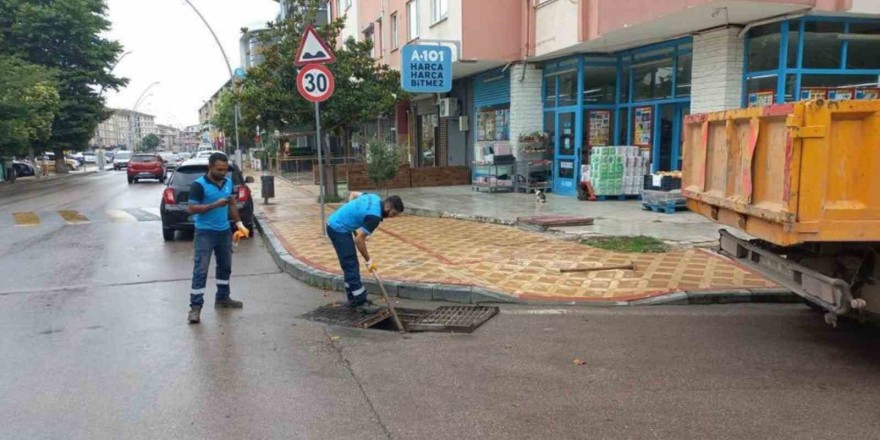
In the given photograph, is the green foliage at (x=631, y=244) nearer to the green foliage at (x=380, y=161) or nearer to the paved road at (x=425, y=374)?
the paved road at (x=425, y=374)

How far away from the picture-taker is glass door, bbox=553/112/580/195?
15492 millimetres

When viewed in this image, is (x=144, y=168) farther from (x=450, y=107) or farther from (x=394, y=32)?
(x=450, y=107)

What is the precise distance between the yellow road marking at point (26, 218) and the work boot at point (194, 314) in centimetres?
1029

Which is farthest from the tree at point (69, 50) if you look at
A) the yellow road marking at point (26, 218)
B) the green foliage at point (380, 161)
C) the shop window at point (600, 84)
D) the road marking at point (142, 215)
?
the shop window at point (600, 84)

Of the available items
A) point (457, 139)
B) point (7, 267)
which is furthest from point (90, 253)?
point (457, 139)

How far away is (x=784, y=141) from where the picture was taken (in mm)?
4047

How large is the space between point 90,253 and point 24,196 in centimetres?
1622

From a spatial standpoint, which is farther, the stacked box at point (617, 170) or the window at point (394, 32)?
the window at point (394, 32)

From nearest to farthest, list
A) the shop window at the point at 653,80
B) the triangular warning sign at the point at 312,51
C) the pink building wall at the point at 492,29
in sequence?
the triangular warning sign at the point at 312,51 → the shop window at the point at 653,80 → the pink building wall at the point at 492,29

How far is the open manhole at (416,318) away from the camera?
5.80 m

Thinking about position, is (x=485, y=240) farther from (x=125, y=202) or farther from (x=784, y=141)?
(x=125, y=202)

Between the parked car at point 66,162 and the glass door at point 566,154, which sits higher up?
the glass door at point 566,154

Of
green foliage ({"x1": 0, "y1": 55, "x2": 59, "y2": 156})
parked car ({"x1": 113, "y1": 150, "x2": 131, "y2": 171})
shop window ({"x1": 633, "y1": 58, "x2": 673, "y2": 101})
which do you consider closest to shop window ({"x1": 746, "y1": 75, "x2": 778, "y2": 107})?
shop window ({"x1": 633, "y1": 58, "x2": 673, "y2": 101})

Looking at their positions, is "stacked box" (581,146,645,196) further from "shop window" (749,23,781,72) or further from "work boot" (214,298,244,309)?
"work boot" (214,298,244,309)
